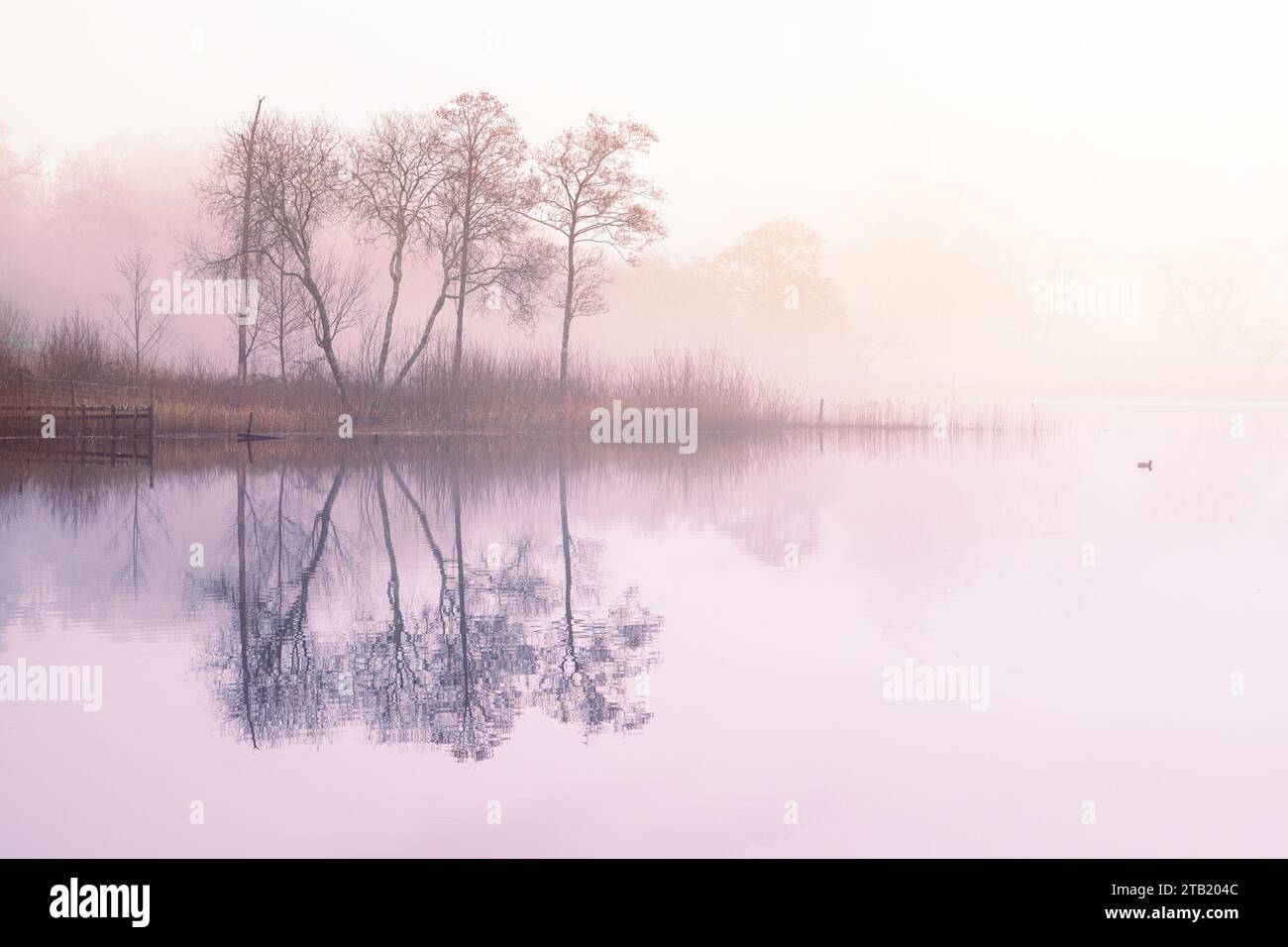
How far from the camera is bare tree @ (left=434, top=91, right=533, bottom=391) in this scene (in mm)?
43250

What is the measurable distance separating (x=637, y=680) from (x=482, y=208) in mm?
36130

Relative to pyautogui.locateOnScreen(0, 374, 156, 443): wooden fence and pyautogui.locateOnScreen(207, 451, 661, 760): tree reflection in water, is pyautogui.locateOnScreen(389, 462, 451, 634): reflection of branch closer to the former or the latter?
pyautogui.locateOnScreen(207, 451, 661, 760): tree reflection in water

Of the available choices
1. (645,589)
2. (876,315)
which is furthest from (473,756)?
(876,315)

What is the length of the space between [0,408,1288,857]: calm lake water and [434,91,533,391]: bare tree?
24.4 meters

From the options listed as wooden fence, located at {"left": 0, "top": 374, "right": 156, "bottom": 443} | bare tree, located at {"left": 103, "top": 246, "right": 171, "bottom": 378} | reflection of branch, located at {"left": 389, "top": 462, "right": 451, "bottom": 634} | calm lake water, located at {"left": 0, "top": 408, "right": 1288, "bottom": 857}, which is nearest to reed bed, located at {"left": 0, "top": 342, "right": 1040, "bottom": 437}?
wooden fence, located at {"left": 0, "top": 374, "right": 156, "bottom": 443}

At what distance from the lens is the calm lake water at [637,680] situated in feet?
21.3

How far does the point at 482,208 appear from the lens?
43.7m

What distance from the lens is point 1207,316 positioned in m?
98.6

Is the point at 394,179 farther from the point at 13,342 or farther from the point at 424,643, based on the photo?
the point at 424,643

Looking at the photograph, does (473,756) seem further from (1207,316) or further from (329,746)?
(1207,316)

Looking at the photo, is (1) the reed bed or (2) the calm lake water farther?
(1) the reed bed

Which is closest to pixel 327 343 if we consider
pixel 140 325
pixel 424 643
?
pixel 140 325

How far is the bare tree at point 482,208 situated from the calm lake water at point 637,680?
959 inches

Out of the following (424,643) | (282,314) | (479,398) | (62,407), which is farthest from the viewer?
(282,314)
